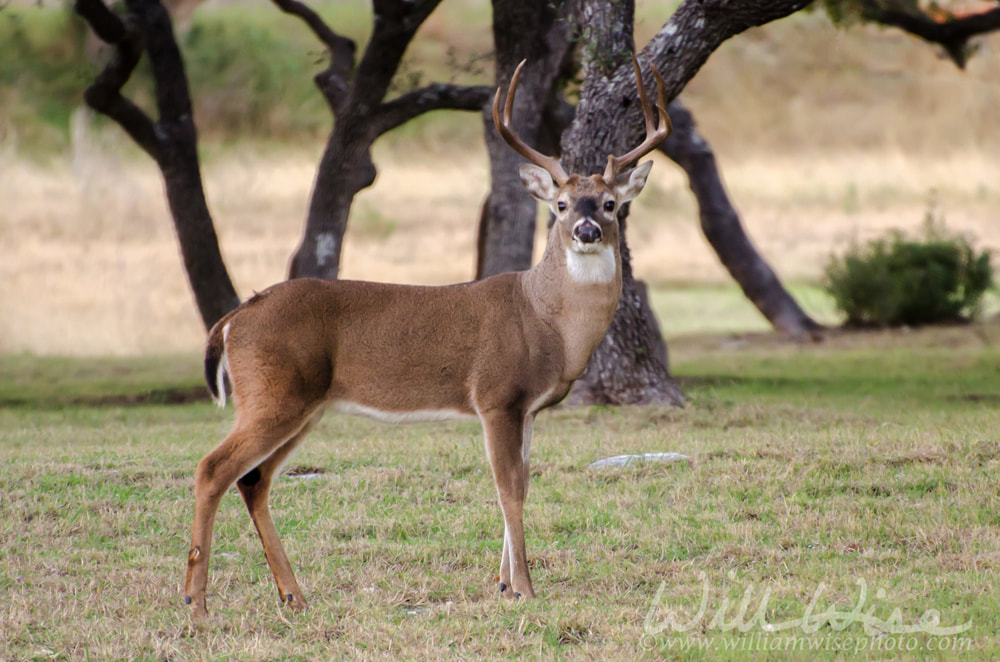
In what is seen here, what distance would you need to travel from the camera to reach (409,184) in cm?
3928

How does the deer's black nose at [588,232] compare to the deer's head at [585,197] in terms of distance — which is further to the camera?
the deer's head at [585,197]

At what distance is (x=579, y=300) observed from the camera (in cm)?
642

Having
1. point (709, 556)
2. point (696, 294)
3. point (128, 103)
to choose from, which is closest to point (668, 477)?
point (709, 556)

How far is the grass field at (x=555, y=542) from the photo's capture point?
18.3 feet

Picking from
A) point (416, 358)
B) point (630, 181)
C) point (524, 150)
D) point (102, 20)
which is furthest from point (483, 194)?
point (416, 358)

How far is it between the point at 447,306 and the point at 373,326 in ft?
1.26

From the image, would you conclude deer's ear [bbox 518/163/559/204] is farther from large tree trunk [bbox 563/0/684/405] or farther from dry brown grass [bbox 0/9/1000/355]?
dry brown grass [bbox 0/9/1000/355]

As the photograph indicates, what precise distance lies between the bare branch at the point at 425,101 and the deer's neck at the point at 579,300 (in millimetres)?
8178

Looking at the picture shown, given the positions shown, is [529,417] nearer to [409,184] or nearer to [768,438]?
[768,438]

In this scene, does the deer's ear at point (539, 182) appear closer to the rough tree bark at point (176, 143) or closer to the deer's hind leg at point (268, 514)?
the deer's hind leg at point (268, 514)

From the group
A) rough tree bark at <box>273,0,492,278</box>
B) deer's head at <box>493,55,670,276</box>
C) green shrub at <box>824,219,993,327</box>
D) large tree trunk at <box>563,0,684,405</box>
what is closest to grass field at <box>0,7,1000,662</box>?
large tree trunk at <box>563,0,684,405</box>

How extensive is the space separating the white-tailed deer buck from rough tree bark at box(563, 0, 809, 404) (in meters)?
4.52

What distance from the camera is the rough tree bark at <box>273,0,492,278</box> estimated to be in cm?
1420

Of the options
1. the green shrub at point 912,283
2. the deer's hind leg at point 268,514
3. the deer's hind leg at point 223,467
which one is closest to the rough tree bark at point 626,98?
the deer's hind leg at point 268,514
